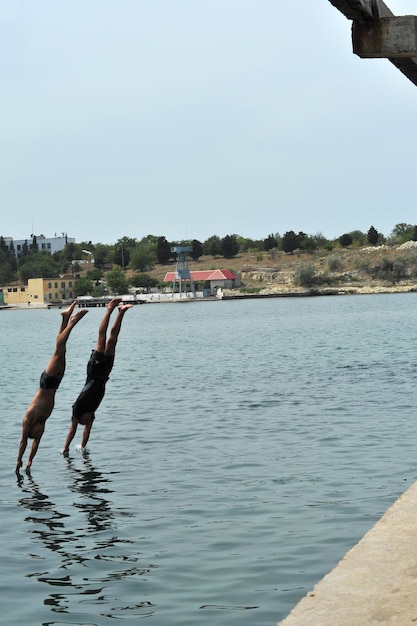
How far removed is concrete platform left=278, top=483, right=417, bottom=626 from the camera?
6.57m

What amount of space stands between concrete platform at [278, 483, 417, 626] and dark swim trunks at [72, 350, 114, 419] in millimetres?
8228

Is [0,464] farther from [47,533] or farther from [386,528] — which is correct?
[386,528]

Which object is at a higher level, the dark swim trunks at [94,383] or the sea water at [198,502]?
the dark swim trunks at [94,383]

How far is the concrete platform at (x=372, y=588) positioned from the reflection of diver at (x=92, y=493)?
4548 millimetres

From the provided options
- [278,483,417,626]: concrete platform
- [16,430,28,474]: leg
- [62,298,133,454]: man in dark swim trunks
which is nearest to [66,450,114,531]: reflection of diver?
[16,430,28,474]: leg

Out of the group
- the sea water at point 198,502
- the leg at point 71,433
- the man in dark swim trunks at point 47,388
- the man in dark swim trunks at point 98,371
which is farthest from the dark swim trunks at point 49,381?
the leg at point 71,433

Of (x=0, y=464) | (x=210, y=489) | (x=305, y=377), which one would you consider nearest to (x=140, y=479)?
(x=210, y=489)

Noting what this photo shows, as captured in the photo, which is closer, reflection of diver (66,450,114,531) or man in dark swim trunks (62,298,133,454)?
reflection of diver (66,450,114,531)

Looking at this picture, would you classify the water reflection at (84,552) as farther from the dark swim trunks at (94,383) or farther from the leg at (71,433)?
the leg at (71,433)

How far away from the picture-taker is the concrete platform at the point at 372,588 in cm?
657

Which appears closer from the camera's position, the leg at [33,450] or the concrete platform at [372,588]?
the concrete platform at [372,588]

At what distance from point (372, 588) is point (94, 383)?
986 cm

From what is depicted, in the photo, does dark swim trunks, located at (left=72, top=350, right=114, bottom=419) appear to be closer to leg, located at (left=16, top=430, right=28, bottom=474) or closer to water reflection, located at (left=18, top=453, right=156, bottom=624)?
leg, located at (left=16, top=430, right=28, bottom=474)

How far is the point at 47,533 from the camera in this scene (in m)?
12.0
